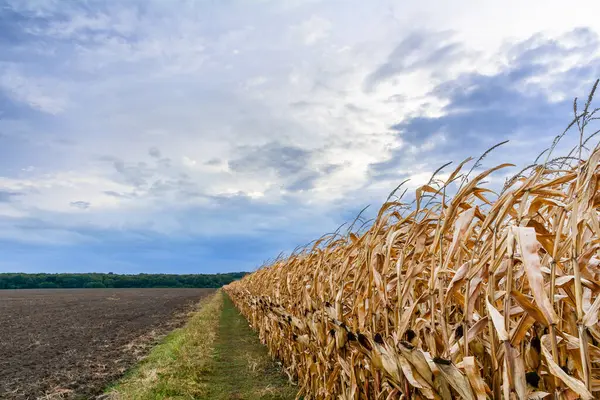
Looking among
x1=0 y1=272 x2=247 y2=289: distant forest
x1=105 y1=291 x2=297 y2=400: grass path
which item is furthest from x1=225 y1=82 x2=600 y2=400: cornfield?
x1=0 y1=272 x2=247 y2=289: distant forest

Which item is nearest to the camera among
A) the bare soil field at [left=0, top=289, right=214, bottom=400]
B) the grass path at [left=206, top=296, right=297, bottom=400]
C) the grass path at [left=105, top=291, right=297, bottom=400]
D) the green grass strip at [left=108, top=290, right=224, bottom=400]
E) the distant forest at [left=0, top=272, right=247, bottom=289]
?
the green grass strip at [left=108, top=290, right=224, bottom=400]

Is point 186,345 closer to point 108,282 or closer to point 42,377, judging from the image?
point 42,377

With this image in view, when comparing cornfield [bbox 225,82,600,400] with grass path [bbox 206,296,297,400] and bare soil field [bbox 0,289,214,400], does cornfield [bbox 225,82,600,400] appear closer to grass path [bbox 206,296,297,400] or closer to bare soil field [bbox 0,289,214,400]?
grass path [bbox 206,296,297,400]

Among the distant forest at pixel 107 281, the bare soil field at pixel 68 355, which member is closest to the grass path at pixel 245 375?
the bare soil field at pixel 68 355

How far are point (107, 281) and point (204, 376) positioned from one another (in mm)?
142783

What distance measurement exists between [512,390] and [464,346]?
1.00 ft

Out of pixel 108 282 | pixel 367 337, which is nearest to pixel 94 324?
pixel 367 337

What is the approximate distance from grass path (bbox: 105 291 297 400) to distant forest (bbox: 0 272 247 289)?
123274mm

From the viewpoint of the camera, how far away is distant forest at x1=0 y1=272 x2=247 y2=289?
13525 cm

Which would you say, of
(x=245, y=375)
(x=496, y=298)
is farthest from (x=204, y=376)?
(x=496, y=298)

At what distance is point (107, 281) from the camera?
453 feet

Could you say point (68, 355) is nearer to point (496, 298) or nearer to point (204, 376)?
point (204, 376)

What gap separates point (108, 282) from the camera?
137 meters

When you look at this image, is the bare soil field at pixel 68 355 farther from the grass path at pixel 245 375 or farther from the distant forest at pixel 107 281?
the distant forest at pixel 107 281
